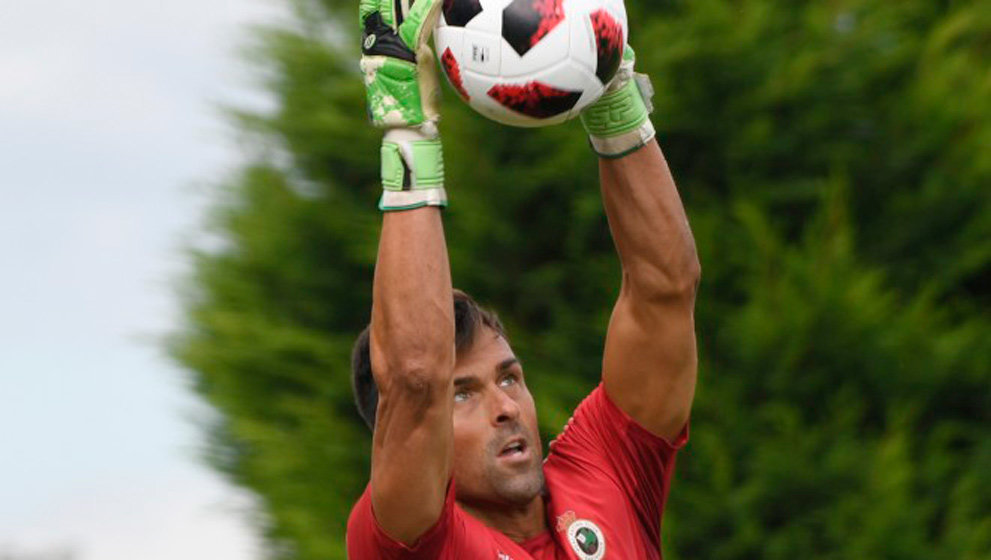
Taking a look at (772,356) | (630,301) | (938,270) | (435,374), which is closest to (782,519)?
(772,356)

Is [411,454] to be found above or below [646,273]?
below

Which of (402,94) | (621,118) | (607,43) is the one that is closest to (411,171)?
(402,94)

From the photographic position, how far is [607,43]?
376 centimetres

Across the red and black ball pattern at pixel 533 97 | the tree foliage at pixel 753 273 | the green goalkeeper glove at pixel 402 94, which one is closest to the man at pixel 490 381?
the green goalkeeper glove at pixel 402 94

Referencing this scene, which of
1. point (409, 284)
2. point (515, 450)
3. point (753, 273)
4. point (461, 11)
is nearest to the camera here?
point (409, 284)

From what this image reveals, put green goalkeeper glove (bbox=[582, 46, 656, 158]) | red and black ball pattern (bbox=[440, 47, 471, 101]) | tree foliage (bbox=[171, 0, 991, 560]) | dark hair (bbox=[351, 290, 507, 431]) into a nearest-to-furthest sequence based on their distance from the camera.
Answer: red and black ball pattern (bbox=[440, 47, 471, 101]) < green goalkeeper glove (bbox=[582, 46, 656, 158]) < dark hair (bbox=[351, 290, 507, 431]) < tree foliage (bbox=[171, 0, 991, 560])

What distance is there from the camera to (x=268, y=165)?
6.93 metres

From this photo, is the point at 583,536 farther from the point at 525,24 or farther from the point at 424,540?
the point at 525,24

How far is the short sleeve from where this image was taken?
12.2 feet

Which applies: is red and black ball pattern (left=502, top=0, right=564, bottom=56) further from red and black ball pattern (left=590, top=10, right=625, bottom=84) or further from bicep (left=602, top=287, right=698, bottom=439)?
bicep (left=602, top=287, right=698, bottom=439)

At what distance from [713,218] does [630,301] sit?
6.96 feet

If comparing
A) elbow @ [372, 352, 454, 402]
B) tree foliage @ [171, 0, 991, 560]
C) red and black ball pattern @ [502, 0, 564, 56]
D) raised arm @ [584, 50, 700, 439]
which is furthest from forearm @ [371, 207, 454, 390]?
tree foliage @ [171, 0, 991, 560]

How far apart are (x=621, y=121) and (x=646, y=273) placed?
0.41m

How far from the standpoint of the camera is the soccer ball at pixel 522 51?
3.66 metres
